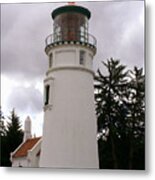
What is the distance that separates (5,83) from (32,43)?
0.36 metres

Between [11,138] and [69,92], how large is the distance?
55 cm

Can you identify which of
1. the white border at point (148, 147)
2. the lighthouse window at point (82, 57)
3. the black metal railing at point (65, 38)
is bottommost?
the white border at point (148, 147)

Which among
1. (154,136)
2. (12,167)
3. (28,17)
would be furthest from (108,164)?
(28,17)

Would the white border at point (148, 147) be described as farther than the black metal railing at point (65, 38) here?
No

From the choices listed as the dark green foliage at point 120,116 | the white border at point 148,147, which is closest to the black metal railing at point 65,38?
the dark green foliage at point 120,116

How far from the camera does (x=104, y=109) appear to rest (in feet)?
10.7

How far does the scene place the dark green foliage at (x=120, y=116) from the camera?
3146mm

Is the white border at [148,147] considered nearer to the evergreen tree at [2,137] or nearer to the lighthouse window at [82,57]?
the evergreen tree at [2,137]

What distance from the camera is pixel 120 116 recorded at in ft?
10.6

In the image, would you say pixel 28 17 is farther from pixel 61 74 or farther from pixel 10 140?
pixel 10 140

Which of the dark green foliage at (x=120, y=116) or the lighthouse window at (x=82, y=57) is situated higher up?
the lighthouse window at (x=82, y=57)

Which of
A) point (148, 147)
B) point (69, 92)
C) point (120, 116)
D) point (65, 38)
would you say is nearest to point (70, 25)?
point (65, 38)

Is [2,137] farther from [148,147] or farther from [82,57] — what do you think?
[148,147]

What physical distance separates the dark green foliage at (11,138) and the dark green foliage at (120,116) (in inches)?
23.8
